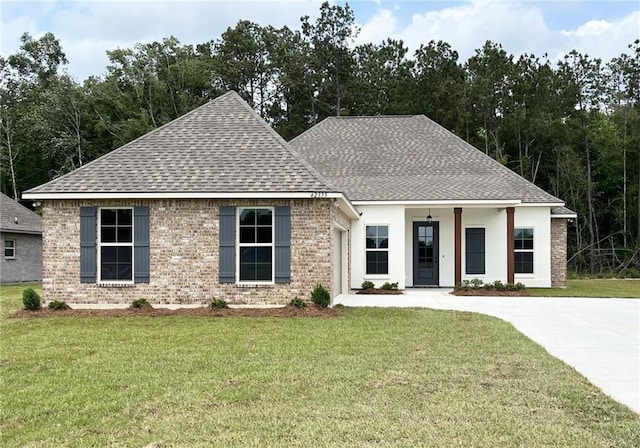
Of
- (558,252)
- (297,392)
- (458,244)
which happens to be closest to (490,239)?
(458,244)

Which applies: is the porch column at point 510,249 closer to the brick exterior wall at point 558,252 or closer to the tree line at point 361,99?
the brick exterior wall at point 558,252

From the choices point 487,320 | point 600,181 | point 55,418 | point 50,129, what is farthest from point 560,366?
point 50,129

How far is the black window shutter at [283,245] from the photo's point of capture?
42.9 feet

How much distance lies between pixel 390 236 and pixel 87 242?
9070 millimetres

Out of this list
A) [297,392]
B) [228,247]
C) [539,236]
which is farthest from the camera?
[539,236]

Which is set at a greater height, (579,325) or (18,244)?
(18,244)

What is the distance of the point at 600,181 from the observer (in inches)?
1345

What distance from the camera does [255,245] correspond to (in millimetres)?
13273

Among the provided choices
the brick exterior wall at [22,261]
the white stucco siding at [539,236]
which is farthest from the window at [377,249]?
the brick exterior wall at [22,261]

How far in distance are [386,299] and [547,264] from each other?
7.66 m

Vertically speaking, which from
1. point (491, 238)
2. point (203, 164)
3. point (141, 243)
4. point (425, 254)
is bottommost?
point (425, 254)

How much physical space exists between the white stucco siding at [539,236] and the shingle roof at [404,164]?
18.9 inches

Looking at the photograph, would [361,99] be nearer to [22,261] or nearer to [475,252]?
[475,252]

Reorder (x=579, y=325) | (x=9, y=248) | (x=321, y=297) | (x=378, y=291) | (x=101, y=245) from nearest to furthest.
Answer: (x=579, y=325) < (x=321, y=297) < (x=101, y=245) < (x=378, y=291) < (x=9, y=248)
